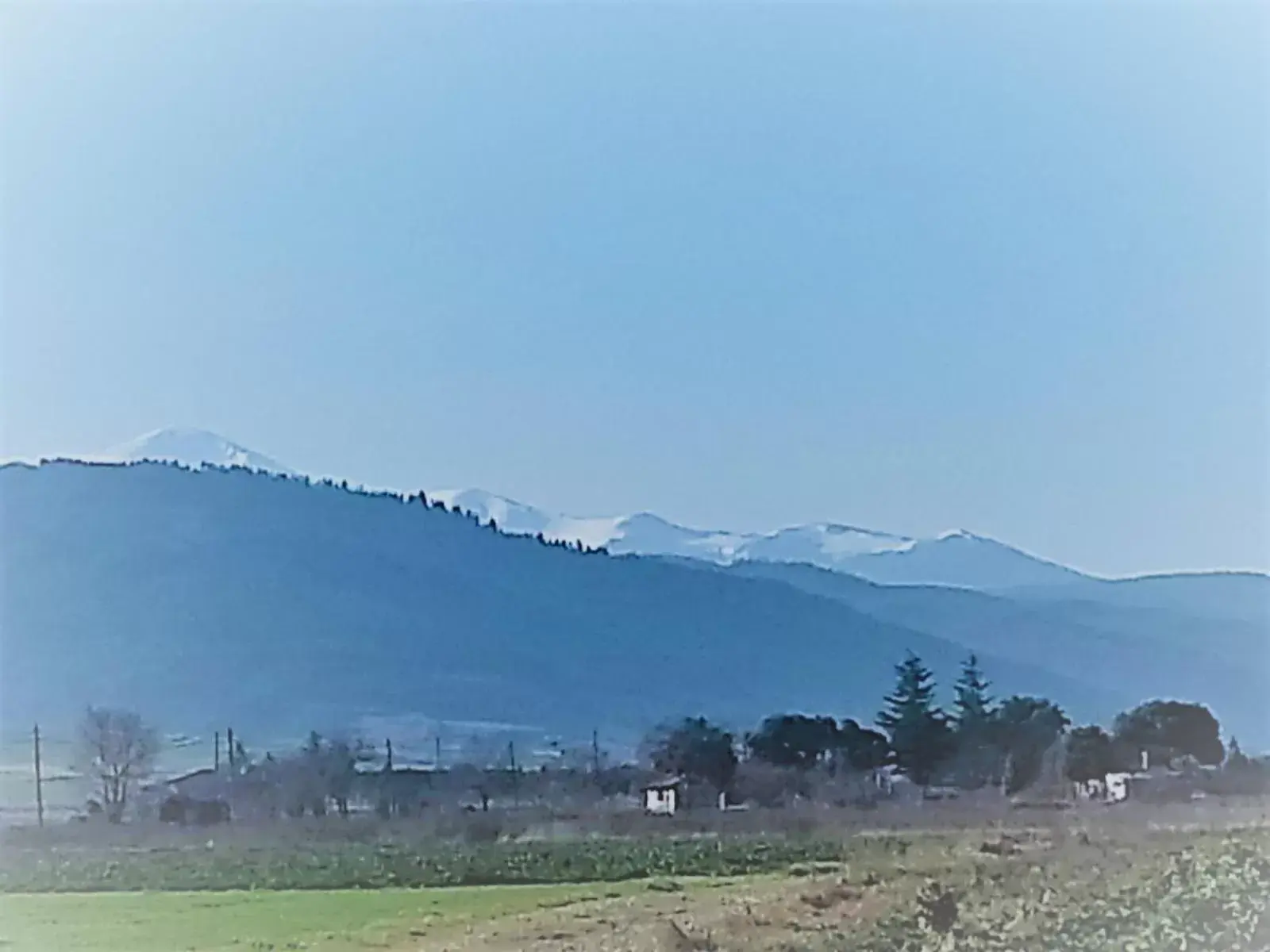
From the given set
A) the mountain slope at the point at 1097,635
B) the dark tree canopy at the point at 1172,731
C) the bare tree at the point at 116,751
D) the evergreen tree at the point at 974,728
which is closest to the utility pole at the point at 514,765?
the mountain slope at the point at 1097,635

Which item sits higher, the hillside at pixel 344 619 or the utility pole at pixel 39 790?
the hillside at pixel 344 619

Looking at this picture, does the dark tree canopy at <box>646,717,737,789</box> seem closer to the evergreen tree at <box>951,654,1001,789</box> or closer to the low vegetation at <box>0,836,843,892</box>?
the low vegetation at <box>0,836,843,892</box>

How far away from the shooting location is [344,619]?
3252 millimetres

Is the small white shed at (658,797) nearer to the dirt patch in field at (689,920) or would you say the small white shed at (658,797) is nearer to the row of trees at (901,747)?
the row of trees at (901,747)

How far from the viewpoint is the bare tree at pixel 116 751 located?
3211 millimetres

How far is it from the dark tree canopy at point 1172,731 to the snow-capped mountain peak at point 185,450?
6.72ft

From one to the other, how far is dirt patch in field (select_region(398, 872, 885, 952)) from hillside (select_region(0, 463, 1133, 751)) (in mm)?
381

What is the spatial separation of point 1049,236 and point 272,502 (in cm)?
186

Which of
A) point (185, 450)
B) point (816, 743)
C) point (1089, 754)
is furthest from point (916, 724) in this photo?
point (185, 450)

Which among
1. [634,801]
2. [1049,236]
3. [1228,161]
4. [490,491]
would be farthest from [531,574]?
[1228,161]

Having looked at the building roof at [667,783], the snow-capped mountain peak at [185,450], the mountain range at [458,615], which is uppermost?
the snow-capped mountain peak at [185,450]

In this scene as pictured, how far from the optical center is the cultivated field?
3207mm

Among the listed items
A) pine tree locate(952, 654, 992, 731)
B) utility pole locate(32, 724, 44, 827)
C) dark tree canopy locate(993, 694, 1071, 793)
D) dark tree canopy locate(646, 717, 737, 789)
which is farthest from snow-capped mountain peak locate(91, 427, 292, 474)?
dark tree canopy locate(993, 694, 1071, 793)

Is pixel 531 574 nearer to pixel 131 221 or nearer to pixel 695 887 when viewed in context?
pixel 695 887
